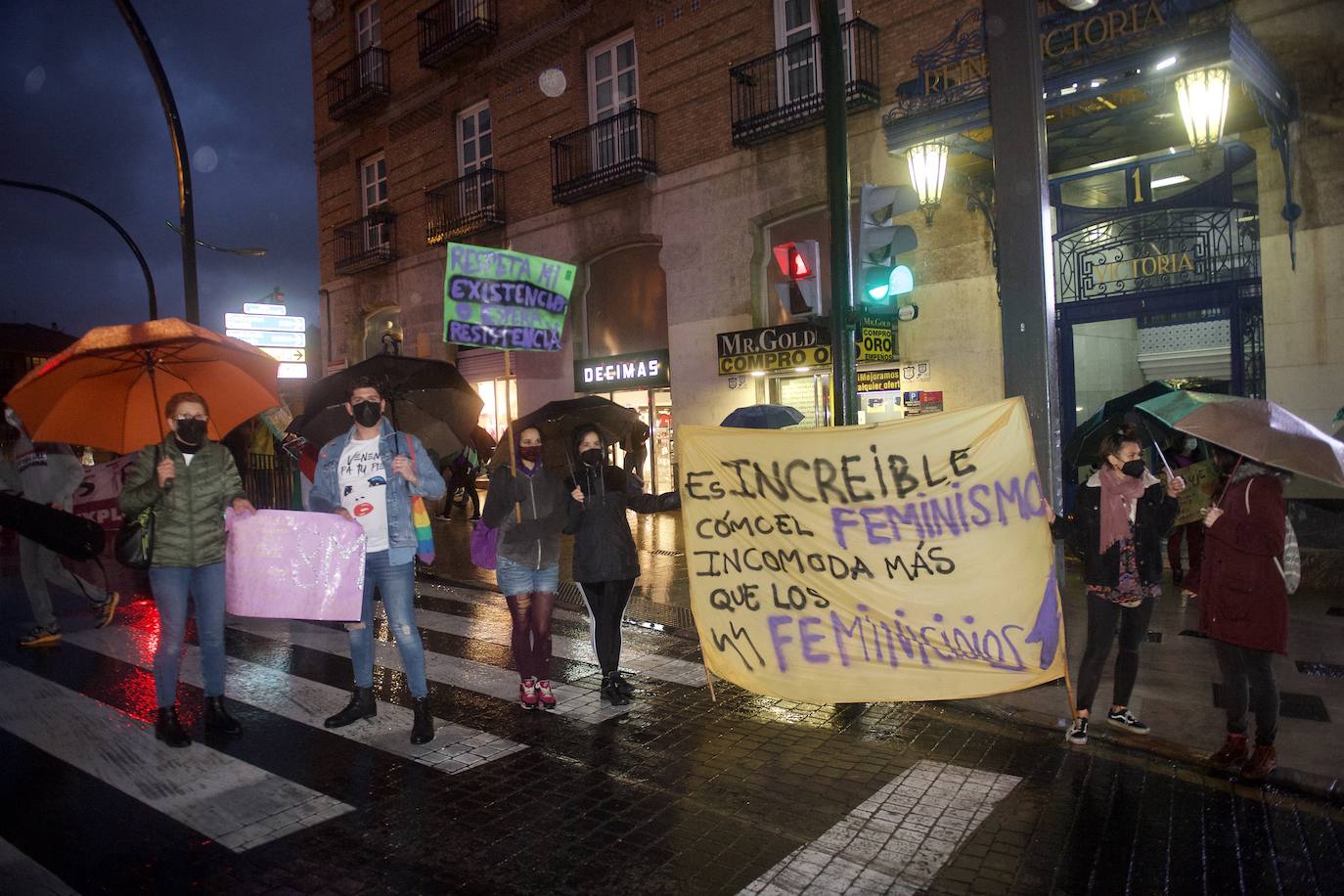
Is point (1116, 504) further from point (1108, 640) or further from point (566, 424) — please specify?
point (566, 424)

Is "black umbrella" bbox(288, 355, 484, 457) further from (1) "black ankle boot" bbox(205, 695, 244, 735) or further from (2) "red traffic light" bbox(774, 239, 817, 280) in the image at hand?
(2) "red traffic light" bbox(774, 239, 817, 280)

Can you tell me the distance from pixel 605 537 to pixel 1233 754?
12.5 ft

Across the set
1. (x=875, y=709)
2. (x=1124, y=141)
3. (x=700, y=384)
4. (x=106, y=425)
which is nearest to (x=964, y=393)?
(x=1124, y=141)

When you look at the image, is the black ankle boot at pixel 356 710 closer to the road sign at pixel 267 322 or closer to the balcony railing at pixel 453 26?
the balcony railing at pixel 453 26

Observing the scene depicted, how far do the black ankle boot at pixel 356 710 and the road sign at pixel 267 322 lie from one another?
2379 centimetres

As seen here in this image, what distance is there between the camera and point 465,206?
2100 cm

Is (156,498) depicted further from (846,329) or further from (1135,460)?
(1135,460)

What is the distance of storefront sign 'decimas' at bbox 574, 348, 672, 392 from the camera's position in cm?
1748

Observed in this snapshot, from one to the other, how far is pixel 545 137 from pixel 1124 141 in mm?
12020

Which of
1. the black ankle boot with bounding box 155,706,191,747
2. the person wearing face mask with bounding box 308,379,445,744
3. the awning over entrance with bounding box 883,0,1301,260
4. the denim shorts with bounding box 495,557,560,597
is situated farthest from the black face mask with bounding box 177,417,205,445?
the awning over entrance with bounding box 883,0,1301,260

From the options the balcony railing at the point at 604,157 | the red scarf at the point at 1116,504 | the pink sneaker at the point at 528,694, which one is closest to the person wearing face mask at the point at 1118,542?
the red scarf at the point at 1116,504

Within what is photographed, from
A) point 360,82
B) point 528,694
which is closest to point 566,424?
point 528,694

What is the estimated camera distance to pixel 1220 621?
477cm

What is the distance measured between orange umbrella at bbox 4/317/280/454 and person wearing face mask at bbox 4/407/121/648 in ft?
7.26
